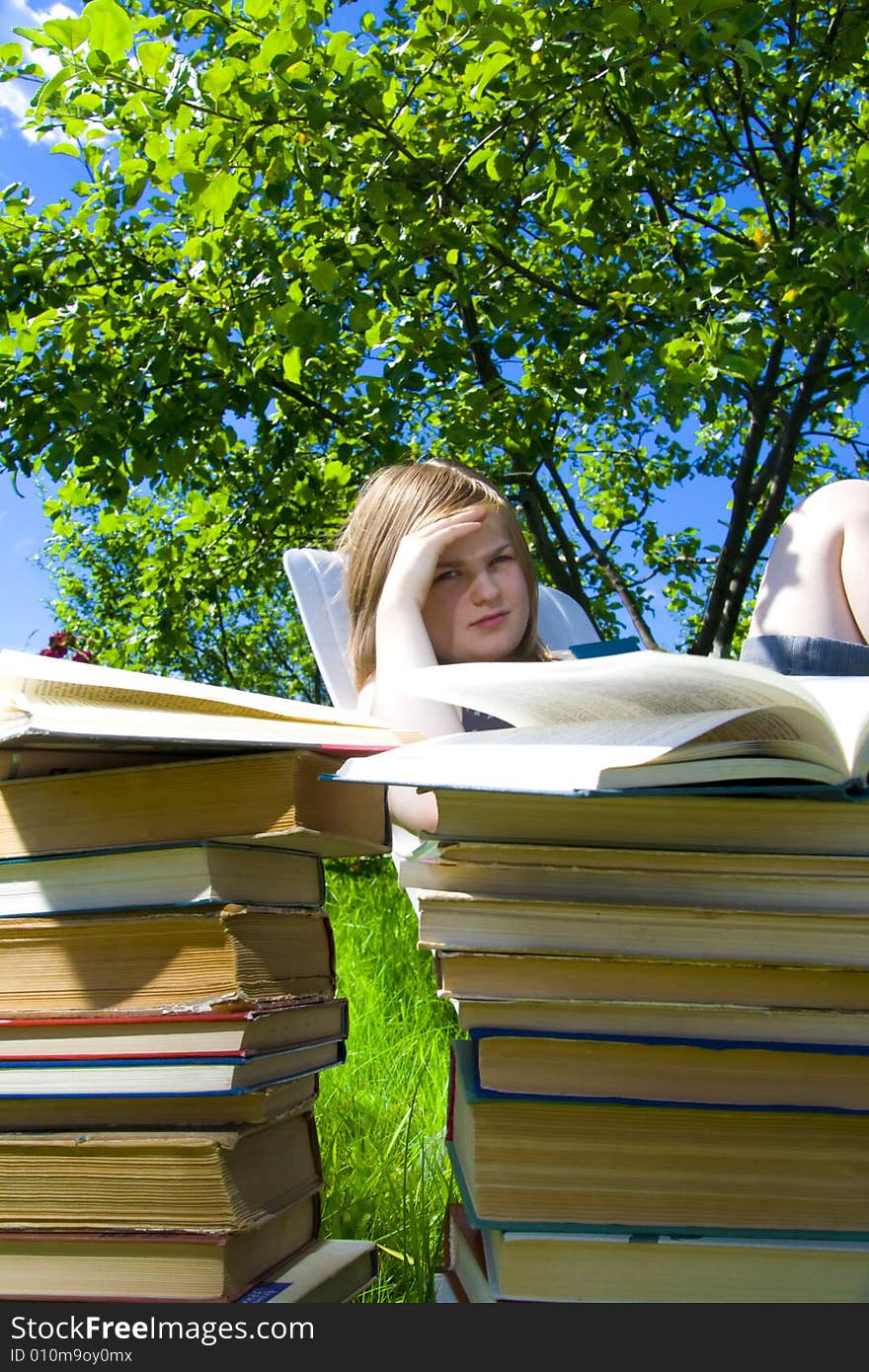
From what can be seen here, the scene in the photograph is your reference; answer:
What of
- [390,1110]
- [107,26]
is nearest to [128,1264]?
[390,1110]

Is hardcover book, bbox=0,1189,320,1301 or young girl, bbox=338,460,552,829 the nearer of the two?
hardcover book, bbox=0,1189,320,1301

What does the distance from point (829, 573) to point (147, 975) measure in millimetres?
1402

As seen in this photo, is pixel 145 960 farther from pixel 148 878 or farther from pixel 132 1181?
pixel 132 1181

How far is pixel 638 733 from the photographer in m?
0.84

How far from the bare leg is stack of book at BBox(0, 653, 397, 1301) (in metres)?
1.13

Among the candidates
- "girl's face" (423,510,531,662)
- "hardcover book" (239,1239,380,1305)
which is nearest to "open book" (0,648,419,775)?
"hardcover book" (239,1239,380,1305)

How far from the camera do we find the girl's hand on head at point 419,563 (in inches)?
83.9

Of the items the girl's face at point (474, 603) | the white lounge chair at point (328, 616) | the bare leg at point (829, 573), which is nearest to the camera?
the bare leg at point (829, 573)

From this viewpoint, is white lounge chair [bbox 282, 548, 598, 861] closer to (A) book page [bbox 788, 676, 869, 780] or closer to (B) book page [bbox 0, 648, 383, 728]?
(B) book page [bbox 0, 648, 383, 728]

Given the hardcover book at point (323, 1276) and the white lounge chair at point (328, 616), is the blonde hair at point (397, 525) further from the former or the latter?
the hardcover book at point (323, 1276)

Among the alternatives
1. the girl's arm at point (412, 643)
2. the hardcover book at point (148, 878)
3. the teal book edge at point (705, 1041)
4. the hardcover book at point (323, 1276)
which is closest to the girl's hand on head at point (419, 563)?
the girl's arm at point (412, 643)

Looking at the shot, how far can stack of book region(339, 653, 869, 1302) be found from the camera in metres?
0.88

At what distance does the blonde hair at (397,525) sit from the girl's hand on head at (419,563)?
0.29m

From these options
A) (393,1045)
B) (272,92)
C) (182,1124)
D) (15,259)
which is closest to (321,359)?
(15,259)
